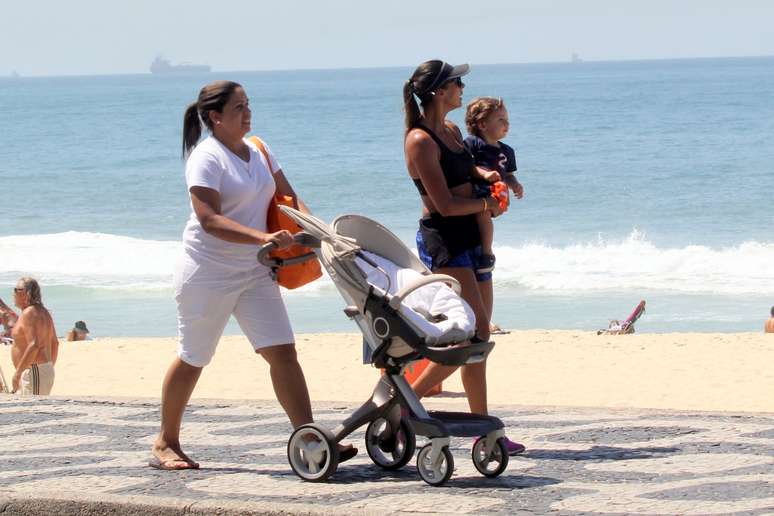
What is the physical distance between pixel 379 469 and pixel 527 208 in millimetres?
32290

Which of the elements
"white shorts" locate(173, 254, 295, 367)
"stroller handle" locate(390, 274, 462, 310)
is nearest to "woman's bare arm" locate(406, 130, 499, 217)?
"stroller handle" locate(390, 274, 462, 310)

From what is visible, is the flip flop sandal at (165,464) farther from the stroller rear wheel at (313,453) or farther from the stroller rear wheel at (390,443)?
the stroller rear wheel at (390,443)

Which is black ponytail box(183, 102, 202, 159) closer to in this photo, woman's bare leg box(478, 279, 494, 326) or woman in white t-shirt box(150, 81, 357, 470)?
woman in white t-shirt box(150, 81, 357, 470)

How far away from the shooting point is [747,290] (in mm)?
23062

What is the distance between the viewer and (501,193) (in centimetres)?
613

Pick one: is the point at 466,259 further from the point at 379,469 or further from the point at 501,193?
the point at 379,469

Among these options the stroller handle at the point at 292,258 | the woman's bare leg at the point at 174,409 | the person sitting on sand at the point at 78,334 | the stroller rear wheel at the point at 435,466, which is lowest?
the stroller rear wheel at the point at 435,466

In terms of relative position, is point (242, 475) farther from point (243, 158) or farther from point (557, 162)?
point (557, 162)

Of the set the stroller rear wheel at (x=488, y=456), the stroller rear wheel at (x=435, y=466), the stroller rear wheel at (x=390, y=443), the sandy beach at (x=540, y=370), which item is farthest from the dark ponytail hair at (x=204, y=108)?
the sandy beach at (x=540, y=370)

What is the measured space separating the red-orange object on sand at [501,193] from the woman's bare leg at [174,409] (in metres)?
1.50

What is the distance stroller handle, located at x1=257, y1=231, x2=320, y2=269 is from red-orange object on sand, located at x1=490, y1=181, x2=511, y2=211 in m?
0.92

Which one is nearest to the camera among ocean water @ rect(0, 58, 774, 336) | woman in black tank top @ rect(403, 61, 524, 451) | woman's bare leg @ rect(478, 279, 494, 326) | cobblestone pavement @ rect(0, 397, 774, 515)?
cobblestone pavement @ rect(0, 397, 774, 515)

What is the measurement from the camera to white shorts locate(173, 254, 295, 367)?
5.72m

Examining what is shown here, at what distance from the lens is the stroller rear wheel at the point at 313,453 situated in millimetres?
5586
